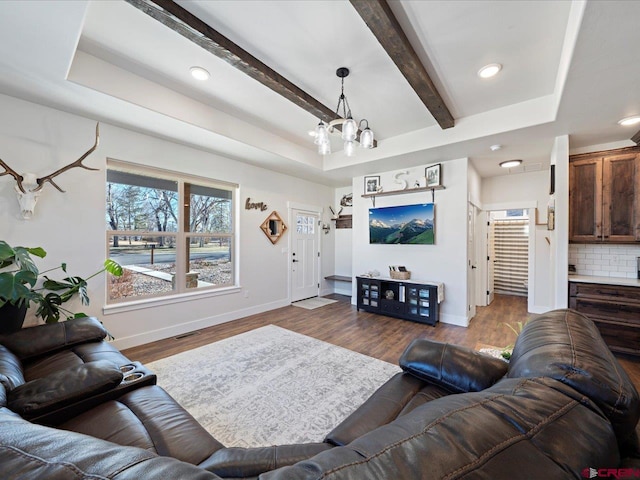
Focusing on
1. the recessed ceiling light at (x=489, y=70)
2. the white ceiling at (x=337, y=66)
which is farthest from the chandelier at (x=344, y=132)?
the recessed ceiling light at (x=489, y=70)

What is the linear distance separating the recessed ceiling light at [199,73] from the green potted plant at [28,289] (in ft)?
7.25

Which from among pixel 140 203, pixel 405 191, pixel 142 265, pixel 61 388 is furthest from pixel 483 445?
pixel 405 191

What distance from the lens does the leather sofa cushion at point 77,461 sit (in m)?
0.46

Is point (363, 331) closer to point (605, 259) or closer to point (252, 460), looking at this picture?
point (252, 460)

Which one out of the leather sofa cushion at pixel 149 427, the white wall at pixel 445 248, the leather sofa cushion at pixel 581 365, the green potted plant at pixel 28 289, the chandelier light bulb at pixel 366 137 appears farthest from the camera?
the white wall at pixel 445 248

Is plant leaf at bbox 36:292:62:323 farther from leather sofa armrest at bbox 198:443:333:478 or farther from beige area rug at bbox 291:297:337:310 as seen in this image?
beige area rug at bbox 291:297:337:310

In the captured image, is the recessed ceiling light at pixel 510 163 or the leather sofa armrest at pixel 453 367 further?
the recessed ceiling light at pixel 510 163

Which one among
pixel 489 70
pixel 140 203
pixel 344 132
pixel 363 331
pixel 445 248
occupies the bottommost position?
pixel 363 331

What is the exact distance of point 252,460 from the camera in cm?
92

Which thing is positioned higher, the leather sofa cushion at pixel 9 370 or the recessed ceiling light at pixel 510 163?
the recessed ceiling light at pixel 510 163

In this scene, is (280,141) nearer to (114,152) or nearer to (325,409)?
(114,152)

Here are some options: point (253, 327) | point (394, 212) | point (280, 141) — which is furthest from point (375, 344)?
point (280, 141)

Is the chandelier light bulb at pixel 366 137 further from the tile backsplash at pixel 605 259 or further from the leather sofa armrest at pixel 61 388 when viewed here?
the tile backsplash at pixel 605 259

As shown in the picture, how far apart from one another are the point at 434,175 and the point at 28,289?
5063 mm
